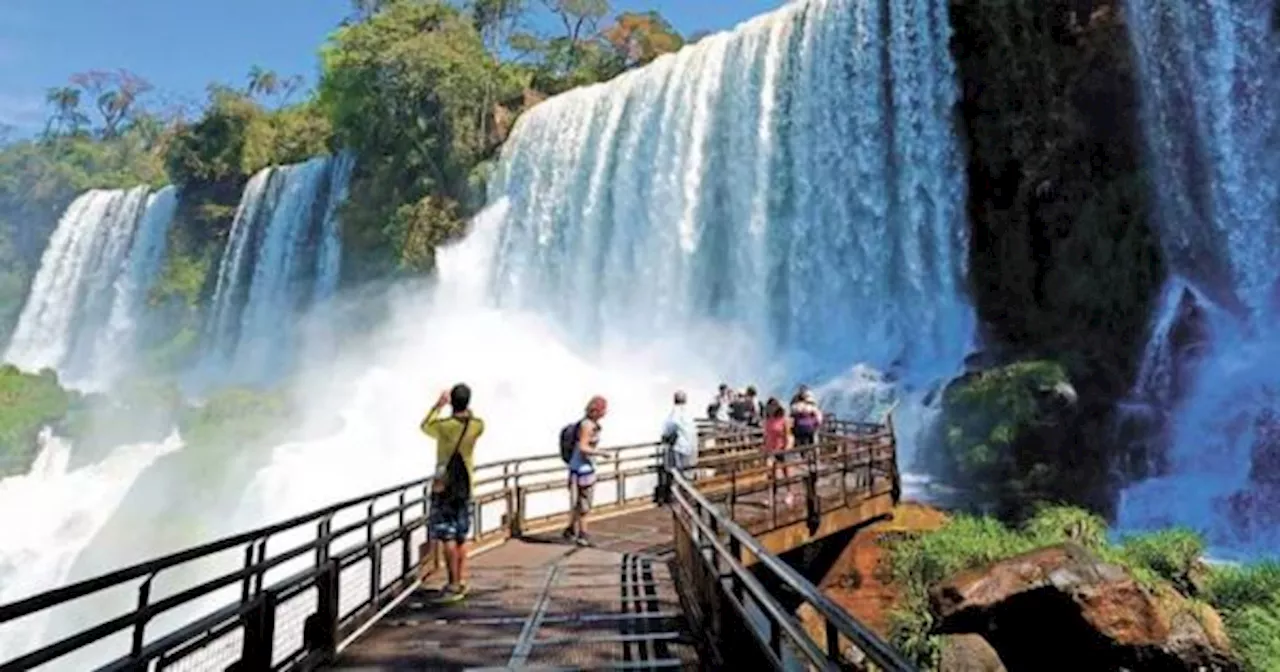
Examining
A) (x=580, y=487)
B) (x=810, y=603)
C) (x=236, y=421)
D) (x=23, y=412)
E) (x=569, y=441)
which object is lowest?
(x=580, y=487)

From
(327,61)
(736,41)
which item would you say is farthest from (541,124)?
(327,61)

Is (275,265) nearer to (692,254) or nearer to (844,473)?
(692,254)

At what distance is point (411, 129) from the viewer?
44.1m

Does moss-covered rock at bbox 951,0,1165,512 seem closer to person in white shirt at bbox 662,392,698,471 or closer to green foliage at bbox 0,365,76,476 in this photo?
person in white shirt at bbox 662,392,698,471

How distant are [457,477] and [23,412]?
43305mm

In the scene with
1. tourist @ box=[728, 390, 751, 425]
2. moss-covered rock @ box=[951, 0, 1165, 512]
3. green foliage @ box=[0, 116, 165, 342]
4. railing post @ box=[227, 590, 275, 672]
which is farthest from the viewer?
green foliage @ box=[0, 116, 165, 342]

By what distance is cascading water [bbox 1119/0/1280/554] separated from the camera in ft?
60.8

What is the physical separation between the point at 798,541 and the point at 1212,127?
1610cm

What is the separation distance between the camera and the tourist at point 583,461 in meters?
10.6

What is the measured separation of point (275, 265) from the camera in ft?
161

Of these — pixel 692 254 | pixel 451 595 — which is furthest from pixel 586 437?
pixel 692 254

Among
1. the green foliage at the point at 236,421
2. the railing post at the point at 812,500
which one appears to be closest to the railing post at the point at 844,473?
the railing post at the point at 812,500

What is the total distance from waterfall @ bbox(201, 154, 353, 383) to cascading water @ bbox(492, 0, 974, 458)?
16521 mm

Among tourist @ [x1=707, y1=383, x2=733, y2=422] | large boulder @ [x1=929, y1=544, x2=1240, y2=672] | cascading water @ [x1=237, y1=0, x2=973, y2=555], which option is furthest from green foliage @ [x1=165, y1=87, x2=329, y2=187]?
large boulder @ [x1=929, y1=544, x2=1240, y2=672]
